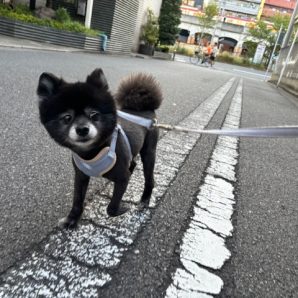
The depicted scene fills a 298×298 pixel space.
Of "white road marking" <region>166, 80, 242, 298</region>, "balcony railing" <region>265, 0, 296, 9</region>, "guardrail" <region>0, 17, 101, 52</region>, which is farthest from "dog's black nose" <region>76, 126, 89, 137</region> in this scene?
"balcony railing" <region>265, 0, 296, 9</region>

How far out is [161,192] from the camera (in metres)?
2.86

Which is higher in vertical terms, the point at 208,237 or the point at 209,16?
the point at 209,16

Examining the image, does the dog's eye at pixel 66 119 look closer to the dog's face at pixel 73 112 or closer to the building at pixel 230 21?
the dog's face at pixel 73 112

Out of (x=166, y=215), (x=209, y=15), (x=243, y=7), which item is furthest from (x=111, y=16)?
(x=243, y=7)

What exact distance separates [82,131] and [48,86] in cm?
32

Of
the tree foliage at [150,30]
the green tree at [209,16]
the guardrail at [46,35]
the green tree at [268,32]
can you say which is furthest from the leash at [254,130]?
the green tree at [268,32]

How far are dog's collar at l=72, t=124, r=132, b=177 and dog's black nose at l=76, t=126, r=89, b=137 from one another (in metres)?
0.21

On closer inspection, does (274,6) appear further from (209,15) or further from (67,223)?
(67,223)

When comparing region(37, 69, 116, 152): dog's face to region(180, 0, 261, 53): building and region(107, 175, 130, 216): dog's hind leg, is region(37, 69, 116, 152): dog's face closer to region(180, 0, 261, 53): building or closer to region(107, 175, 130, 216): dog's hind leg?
region(107, 175, 130, 216): dog's hind leg

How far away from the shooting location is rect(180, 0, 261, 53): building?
2832 inches

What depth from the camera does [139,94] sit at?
8.24 feet

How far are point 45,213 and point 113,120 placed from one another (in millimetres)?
821

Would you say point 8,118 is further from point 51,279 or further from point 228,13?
point 228,13

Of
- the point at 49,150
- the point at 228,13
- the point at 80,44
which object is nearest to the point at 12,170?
the point at 49,150
